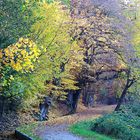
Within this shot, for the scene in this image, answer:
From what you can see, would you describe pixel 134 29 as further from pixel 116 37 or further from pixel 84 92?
pixel 84 92

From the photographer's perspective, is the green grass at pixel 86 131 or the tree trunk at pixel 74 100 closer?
the green grass at pixel 86 131

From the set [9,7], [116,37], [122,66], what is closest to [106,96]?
[122,66]

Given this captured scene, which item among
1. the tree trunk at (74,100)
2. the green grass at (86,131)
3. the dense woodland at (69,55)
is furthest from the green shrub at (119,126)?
the tree trunk at (74,100)

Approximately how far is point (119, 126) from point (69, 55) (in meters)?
6.89

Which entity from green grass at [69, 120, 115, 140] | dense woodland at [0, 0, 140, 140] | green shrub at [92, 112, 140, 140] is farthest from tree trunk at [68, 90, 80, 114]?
green shrub at [92, 112, 140, 140]

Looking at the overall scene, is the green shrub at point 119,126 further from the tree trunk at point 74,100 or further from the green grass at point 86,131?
the tree trunk at point 74,100

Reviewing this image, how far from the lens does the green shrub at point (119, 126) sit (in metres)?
15.3

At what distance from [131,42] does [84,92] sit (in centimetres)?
1464

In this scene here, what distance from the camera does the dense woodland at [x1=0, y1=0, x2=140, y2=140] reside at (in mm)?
13125

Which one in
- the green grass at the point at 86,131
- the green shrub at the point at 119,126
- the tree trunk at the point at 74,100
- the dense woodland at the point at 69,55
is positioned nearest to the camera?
the dense woodland at the point at 69,55

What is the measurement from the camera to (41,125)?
18125 millimetres

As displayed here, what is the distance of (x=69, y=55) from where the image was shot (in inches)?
831

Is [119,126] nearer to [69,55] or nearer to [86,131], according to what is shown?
[86,131]

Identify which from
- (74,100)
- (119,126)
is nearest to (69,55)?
(119,126)
